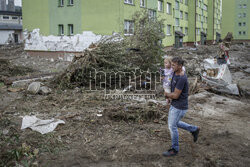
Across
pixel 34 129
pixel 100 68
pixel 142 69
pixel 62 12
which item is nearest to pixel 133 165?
pixel 34 129

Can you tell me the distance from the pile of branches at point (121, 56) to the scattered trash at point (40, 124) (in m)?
4.10

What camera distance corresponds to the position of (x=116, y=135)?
5.37 metres

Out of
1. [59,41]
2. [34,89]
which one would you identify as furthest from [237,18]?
[34,89]

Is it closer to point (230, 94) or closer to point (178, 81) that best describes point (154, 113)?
point (178, 81)

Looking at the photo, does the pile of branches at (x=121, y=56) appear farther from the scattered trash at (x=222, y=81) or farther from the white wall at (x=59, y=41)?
the white wall at (x=59, y=41)

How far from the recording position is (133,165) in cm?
407

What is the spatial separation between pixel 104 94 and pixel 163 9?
21.9m

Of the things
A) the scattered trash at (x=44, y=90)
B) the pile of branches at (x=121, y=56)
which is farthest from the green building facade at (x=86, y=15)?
the scattered trash at (x=44, y=90)

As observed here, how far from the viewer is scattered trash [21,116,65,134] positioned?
5.44m

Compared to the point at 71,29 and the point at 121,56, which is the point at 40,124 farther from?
the point at 71,29

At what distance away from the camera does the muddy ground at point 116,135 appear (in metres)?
4.25

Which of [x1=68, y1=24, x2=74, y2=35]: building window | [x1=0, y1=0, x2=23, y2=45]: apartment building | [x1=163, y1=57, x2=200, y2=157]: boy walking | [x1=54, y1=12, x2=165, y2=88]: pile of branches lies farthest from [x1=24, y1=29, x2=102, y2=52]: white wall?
[x1=0, y1=0, x2=23, y2=45]: apartment building

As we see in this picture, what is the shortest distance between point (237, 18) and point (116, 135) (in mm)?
69921

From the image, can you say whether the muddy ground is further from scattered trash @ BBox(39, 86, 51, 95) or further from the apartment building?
the apartment building
